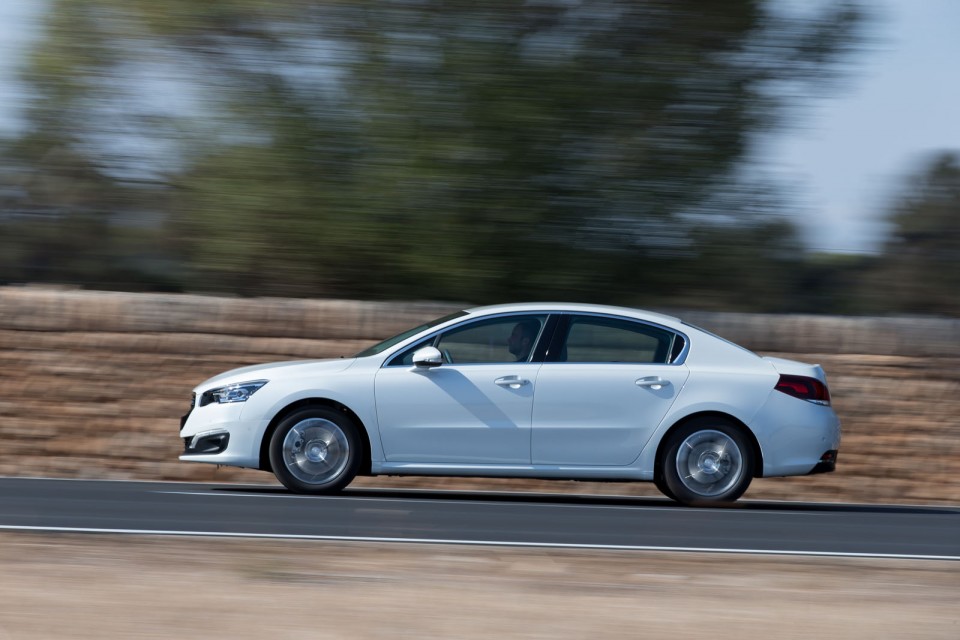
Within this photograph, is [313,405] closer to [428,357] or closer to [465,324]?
[428,357]

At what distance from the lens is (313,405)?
33.3 feet

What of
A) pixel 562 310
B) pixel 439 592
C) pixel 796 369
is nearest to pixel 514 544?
pixel 439 592

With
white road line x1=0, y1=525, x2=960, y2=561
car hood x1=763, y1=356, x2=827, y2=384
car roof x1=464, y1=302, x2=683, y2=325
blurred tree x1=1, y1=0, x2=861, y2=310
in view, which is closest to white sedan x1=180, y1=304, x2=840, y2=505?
car hood x1=763, y1=356, x2=827, y2=384

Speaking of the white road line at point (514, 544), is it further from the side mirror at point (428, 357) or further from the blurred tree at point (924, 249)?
the blurred tree at point (924, 249)

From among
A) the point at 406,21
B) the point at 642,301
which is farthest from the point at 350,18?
the point at 642,301

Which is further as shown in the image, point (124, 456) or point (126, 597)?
point (124, 456)

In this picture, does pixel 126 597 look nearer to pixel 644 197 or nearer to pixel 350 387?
pixel 350 387

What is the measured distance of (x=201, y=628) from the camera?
5492 millimetres

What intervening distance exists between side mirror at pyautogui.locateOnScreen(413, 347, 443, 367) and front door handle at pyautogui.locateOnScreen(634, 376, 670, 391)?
1486 mm

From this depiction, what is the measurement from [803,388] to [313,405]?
12.0 feet

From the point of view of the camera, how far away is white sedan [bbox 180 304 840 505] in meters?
10.1

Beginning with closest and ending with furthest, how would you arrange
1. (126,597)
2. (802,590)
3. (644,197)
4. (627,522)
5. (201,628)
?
(201,628) < (126,597) < (802,590) < (627,522) < (644,197)

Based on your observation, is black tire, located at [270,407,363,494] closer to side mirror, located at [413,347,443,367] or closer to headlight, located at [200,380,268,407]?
headlight, located at [200,380,268,407]

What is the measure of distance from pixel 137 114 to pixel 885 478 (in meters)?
8.35
